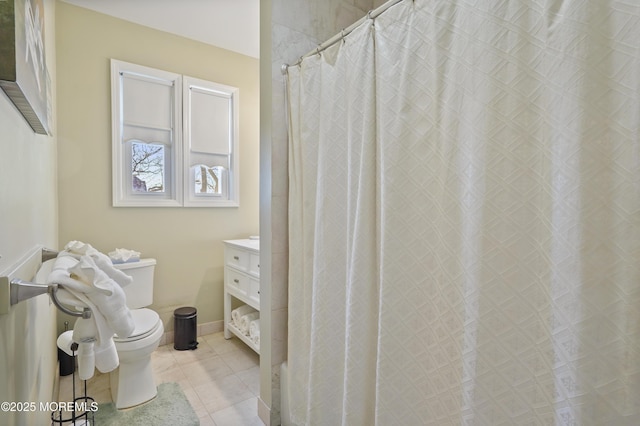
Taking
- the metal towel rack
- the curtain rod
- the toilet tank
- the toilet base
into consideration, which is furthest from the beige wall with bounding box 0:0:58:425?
the toilet tank

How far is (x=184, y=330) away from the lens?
2488 millimetres

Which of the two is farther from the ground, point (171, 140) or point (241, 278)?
point (171, 140)

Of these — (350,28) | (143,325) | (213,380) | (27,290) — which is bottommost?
(213,380)

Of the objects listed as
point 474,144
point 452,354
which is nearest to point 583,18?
point 474,144

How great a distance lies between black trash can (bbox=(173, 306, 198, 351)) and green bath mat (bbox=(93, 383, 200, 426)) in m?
0.62

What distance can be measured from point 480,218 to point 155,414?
1.97m

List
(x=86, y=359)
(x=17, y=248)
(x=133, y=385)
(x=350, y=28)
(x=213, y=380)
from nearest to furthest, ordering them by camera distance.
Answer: (x=17, y=248)
(x=86, y=359)
(x=350, y=28)
(x=133, y=385)
(x=213, y=380)

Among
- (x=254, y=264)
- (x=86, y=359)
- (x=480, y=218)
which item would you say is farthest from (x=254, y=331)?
(x=480, y=218)

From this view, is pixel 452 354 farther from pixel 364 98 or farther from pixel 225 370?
pixel 225 370

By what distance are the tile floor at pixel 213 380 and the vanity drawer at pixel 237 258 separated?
701 mm

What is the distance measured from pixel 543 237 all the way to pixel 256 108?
280cm

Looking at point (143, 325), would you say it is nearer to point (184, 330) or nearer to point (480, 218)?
point (184, 330)

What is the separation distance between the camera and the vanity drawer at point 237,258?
92.7 inches

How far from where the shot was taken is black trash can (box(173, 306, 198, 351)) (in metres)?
2.48
